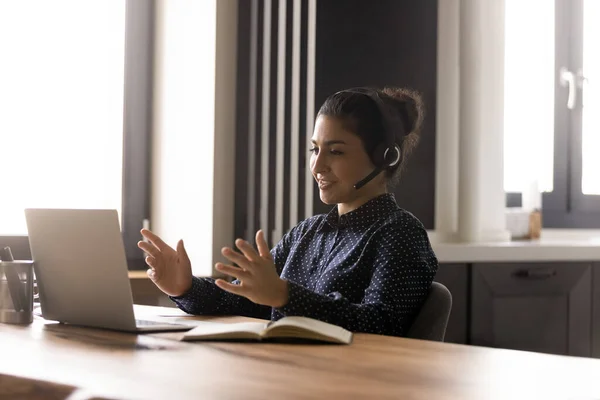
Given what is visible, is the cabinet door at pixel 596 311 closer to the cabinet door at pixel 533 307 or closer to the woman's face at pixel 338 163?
the cabinet door at pixel 533 307

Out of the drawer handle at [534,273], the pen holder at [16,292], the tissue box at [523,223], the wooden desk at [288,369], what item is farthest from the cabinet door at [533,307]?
the pen holder at [16,292]

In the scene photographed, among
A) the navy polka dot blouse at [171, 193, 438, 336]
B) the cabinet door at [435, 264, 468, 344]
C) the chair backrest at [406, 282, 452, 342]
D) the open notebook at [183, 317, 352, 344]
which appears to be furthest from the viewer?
the cabinet door at [435, 264, 468, 344]

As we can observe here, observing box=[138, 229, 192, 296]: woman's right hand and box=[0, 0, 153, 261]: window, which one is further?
box=[0, 0, 153, 261]: window

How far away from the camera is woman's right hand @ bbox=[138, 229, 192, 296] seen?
1811 millimetres

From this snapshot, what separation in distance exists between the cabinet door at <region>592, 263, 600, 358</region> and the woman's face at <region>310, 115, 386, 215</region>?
1.60 metres

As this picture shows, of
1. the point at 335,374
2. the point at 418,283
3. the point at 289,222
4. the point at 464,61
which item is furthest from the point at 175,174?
the point at 335,374

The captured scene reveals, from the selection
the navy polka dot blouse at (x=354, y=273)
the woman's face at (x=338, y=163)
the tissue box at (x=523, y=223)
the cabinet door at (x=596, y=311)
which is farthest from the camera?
the tissue box at (x=523, y=223)

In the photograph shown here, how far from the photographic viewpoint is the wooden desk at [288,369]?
41.3 inches

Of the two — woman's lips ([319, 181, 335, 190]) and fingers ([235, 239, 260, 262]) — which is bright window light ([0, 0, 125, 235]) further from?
fingers ([235, 239, 260, 262])

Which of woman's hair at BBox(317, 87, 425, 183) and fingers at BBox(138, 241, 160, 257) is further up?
woman's hair at BBox(317, 87, 425, 183)

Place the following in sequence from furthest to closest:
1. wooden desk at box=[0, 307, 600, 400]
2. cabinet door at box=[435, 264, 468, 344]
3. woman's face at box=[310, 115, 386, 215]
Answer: cabinet door at box=[435, 264, 468, 344], woman's face at box=[310, 115, 386, 215], wooden desk at box=[0, 307, 600, 400]

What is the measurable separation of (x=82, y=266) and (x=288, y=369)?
551mm

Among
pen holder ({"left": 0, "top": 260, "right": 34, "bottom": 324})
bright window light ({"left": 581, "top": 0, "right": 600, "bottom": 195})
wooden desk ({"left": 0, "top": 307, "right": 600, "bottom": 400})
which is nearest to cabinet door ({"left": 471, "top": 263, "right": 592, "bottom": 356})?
bright window light ({"left": 581, "top": 0, "right": 600, "bottom": 195})

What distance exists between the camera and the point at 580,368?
123 cm
